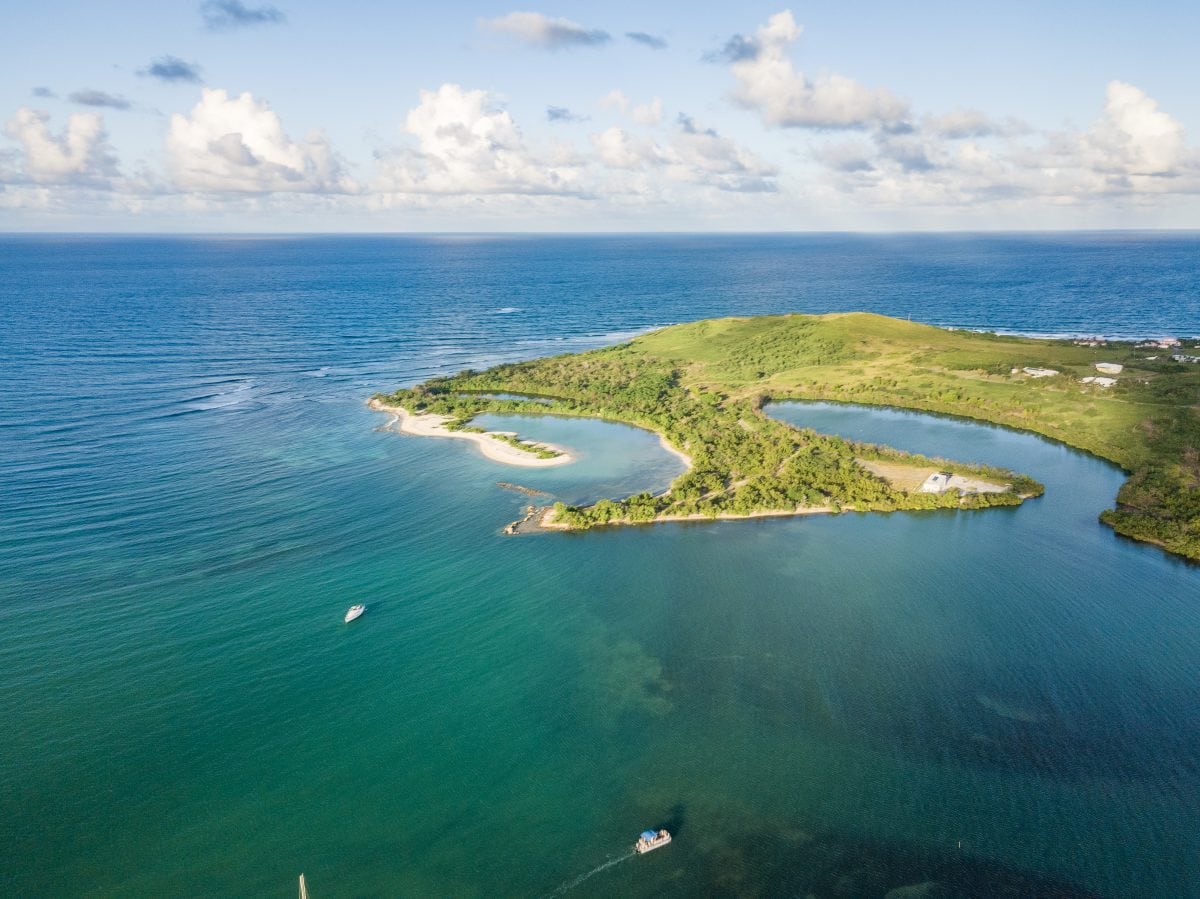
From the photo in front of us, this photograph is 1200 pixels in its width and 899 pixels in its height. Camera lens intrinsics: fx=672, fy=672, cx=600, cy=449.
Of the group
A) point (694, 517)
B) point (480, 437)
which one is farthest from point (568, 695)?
point (480, 437)

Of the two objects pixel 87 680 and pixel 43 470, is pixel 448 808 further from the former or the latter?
pixel 43 470

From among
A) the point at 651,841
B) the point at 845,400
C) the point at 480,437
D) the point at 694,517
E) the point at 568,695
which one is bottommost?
the point at 568,695

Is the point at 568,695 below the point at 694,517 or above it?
below

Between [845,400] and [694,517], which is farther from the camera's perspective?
[845,400]

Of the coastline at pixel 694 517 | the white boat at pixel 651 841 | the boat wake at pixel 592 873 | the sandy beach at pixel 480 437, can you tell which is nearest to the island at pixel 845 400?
the coastline at pixel 694 517

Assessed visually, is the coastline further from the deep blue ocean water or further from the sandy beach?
the sandy beach

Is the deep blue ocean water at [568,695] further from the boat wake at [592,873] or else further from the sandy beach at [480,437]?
the sandy beach at [480,437]

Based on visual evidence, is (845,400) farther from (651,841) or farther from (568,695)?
(651,841)

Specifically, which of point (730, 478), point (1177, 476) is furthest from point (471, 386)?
point (1177, 476)
